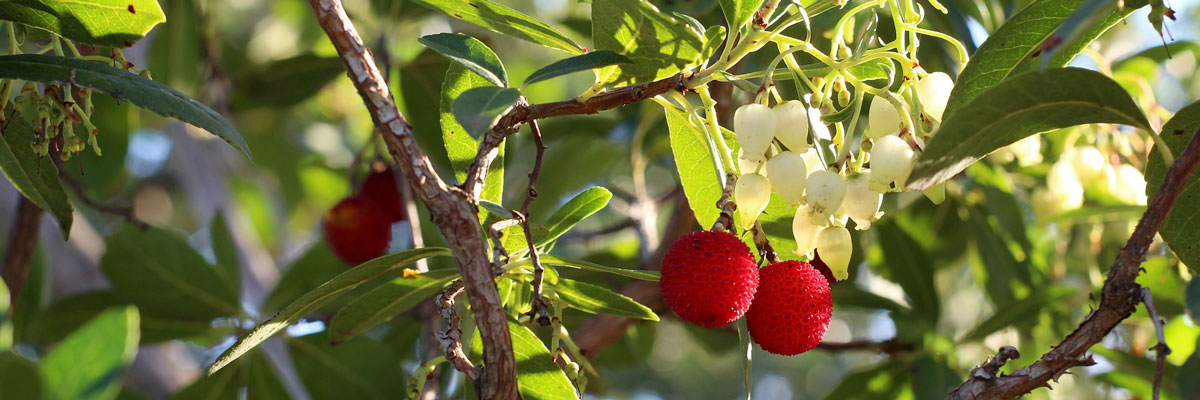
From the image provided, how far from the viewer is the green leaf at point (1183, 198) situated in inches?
36.6

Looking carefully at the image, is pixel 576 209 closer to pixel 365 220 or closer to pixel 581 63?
pixel 581 63

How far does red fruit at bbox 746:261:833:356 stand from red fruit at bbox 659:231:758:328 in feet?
0.11

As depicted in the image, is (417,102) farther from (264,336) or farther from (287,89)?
(264,336)

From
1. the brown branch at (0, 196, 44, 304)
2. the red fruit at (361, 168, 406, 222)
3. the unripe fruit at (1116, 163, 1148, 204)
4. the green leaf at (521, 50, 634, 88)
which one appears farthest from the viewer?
the red fruit at (361, 168, 406, 222)

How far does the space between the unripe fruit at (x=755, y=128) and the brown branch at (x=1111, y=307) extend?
293 mm

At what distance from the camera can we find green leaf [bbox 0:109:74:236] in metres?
1.00

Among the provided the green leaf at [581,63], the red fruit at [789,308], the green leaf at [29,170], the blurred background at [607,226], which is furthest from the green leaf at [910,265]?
the green leaf at [29,170]

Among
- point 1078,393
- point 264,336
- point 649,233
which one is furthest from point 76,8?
point 1078,393

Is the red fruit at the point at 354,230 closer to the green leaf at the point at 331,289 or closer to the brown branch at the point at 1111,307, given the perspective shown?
the green leaf at the point at 331,289

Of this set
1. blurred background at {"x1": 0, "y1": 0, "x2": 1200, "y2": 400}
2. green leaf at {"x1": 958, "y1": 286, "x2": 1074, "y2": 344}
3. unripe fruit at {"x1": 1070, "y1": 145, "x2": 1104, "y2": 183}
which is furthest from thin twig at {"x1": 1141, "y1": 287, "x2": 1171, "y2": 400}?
unripe fruit at {"x1": 1070, "y1": 145, "x2": 1104, "y2": 183}

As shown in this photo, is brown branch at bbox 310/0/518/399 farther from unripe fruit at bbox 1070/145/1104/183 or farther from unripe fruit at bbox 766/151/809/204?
unripe fruit at bbox 1070/145/1104/183

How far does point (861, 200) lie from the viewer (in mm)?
932

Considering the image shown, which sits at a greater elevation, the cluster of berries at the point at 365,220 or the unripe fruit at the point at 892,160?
the unripe fruit at the point at 892,160

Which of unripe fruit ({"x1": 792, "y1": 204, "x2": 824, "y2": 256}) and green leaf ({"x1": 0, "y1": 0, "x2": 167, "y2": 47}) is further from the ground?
green leaf ({"x1": 0, "y1": 0, "x2": 167, "y2": 47})
